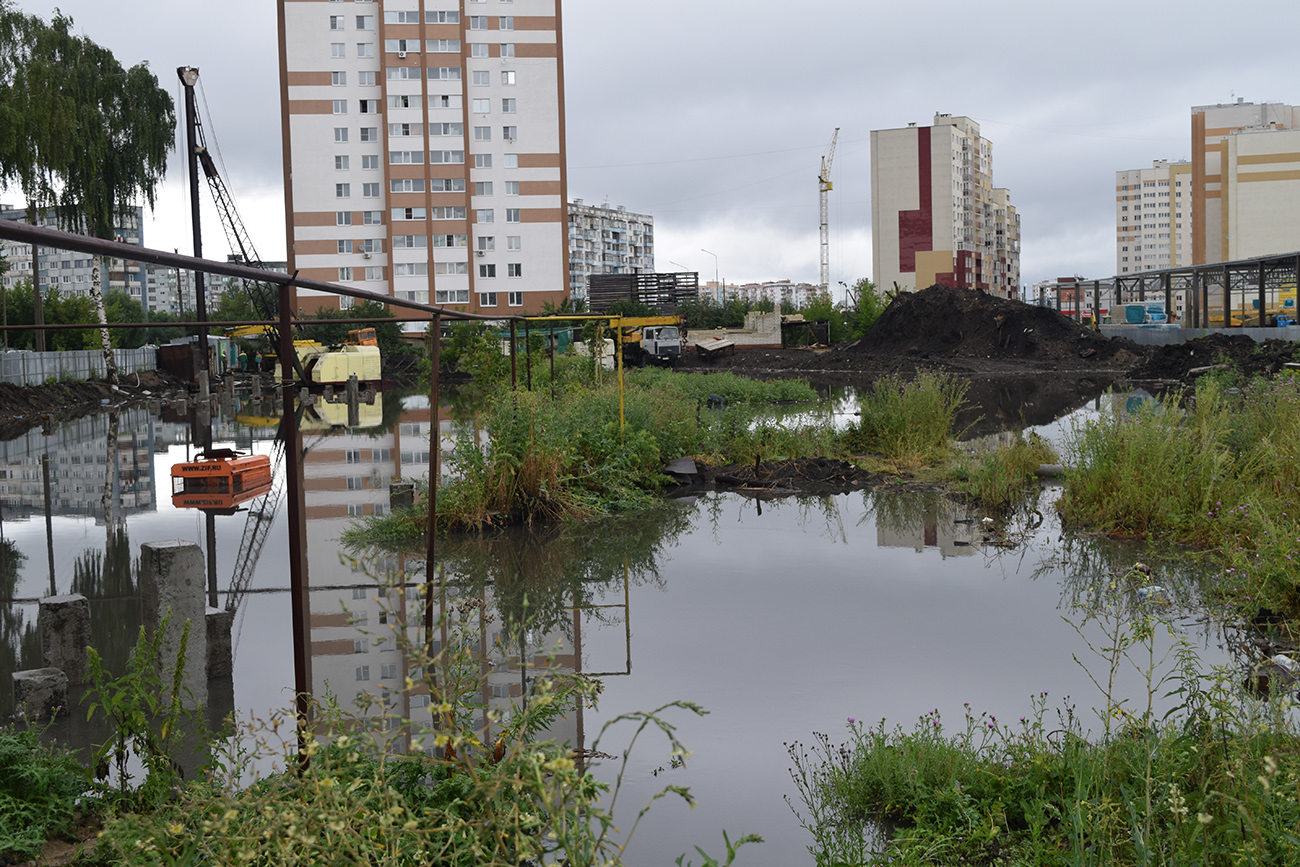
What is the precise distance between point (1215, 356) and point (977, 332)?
57.2 ft

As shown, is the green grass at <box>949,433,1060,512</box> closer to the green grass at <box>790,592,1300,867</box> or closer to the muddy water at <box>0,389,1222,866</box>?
the muddy water at <box>0,389,1222,866</box>

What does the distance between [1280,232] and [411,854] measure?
102974 millimetres

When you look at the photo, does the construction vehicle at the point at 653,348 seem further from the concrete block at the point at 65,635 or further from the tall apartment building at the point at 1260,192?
the tall apartment building at the point at 1260,192

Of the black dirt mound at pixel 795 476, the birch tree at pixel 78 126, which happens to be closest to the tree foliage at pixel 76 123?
the birch tree at pixel 78 126

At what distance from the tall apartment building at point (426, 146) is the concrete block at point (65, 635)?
2487 inches

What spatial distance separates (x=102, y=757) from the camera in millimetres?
4273

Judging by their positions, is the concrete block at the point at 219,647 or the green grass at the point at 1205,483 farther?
the green grass at the point at 1205,483

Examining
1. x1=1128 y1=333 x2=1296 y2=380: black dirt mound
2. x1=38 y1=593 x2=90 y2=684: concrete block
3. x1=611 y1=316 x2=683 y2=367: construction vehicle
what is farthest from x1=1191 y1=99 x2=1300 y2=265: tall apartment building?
x1=38 y1=593 x2=90 y2=684: concrete block

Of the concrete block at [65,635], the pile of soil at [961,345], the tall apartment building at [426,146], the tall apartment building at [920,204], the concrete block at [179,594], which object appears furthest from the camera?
the tall apartment building at [920,204]

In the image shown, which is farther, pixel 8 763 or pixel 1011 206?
pixel 1011 206

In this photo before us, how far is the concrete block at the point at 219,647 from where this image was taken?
6145mm

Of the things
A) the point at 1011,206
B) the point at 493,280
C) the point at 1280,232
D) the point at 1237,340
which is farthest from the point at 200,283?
the point at 1011,206

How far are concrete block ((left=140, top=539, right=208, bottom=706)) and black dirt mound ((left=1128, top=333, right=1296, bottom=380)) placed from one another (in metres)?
29.0

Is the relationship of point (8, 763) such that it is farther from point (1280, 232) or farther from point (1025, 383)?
point (1280, 232)
